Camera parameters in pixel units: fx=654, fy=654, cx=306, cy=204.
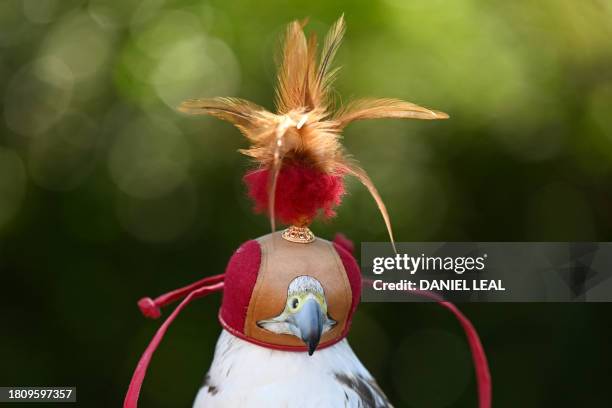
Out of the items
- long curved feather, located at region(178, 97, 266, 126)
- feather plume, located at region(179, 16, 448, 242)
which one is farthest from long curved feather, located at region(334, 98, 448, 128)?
long curved feather, located at region(178, 97, 266, 126)

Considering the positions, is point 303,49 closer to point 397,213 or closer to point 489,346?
point 397,213

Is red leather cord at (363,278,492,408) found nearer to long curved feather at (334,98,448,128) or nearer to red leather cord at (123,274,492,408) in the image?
red leather cord at (123,274,492,408)

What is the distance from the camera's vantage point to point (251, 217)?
1676 millimetres

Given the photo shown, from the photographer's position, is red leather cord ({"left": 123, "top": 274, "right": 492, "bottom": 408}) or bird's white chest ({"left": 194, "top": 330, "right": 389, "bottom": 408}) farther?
red leather cord ({"left": 123, "top": 274, "right": 492, "bottom": 408})

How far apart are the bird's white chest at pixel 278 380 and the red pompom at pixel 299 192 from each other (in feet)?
0.71

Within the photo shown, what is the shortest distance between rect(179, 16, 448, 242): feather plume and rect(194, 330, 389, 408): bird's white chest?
0.71 ft

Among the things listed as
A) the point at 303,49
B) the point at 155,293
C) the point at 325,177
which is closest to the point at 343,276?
the point at 325,177

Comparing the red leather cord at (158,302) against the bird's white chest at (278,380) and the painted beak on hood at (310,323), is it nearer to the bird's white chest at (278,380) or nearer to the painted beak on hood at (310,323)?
the bird's white chest at (278,380)

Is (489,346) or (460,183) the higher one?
(460,183)

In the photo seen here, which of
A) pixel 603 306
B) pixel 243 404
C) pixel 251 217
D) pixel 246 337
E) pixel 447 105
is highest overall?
pixel 447 105

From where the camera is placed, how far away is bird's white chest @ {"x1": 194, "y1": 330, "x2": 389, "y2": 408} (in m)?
1.00

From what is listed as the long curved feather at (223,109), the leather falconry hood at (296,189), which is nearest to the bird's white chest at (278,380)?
the leather falconry hood at (296,189)

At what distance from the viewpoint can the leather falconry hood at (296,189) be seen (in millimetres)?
1012

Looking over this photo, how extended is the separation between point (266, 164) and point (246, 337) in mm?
278
